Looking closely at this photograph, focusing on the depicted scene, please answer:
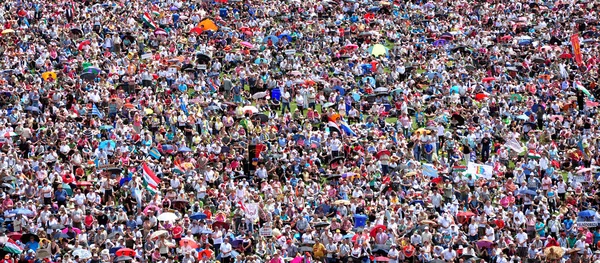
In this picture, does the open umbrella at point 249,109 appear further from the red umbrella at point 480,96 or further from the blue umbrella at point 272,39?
the blue umbrella at point 272,39

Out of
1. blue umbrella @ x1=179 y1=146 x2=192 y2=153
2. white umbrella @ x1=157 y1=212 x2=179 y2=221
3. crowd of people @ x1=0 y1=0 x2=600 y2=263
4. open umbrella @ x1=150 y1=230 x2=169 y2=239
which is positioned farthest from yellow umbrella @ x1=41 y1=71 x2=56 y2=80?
open umbrella @ x1=150 y1=230 x2=169 y2=239

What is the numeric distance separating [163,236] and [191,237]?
2.46 feet

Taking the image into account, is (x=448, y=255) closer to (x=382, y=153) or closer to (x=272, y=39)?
(x=382, y=153)

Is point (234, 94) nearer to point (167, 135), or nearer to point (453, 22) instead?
point (167, 135)

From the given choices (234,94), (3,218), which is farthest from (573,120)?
(3,218)

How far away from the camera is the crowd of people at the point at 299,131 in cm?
3888

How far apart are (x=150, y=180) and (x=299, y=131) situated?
735cm

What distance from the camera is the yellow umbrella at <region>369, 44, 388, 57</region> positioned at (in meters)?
56.8

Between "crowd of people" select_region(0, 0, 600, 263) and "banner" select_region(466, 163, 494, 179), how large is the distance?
46 mm

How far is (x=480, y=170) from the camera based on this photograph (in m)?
43.4

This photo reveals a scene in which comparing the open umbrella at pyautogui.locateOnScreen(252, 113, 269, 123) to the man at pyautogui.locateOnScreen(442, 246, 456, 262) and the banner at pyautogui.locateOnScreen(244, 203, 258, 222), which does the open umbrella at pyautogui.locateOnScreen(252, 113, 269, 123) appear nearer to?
the banner at pyautogui.locateOnScreen(244, 203, 258, 222)

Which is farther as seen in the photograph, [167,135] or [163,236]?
[167,135]

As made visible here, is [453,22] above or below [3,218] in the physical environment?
below

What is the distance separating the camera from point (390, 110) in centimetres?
5078
